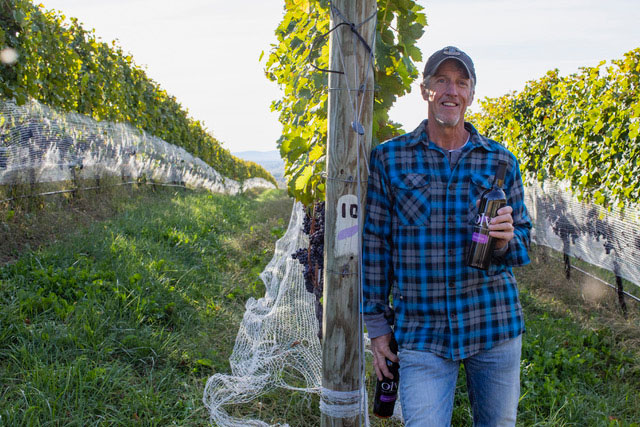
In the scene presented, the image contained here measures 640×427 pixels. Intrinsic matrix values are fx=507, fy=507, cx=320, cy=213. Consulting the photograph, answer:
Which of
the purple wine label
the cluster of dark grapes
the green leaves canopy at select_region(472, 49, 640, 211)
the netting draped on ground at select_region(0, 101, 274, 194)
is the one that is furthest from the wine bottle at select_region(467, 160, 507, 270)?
the netting draped on ground at select_region(0, 101, 274, 194)

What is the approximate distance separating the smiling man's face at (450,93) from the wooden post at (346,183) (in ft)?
1.01

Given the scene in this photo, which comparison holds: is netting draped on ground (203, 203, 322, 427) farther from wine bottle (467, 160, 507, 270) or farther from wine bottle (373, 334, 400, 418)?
wine bottle (467, 160, 507, 270)

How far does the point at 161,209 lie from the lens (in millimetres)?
8938

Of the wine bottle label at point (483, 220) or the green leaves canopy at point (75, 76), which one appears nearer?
the wine bottle label at point (483, 220)

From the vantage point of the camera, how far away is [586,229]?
6074 mm

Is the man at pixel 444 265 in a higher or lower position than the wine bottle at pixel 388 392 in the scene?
higher

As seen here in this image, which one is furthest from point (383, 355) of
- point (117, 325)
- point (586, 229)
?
point (586, 229)

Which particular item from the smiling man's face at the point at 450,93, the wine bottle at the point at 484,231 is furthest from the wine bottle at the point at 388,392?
the smiling man's face at the point at 450,93

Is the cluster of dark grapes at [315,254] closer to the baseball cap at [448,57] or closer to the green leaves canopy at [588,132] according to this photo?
the baseball cap at [448,57]

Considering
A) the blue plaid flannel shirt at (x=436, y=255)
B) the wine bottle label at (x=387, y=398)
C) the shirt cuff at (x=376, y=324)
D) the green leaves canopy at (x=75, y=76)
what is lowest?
the wine bottle label at (x=387, y=398)

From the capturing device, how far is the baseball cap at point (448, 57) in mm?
1978

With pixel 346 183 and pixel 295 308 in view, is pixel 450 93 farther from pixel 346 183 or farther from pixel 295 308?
pixel 295 308

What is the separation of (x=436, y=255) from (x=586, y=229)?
494cm

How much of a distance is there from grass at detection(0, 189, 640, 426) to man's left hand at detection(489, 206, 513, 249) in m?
1.72
